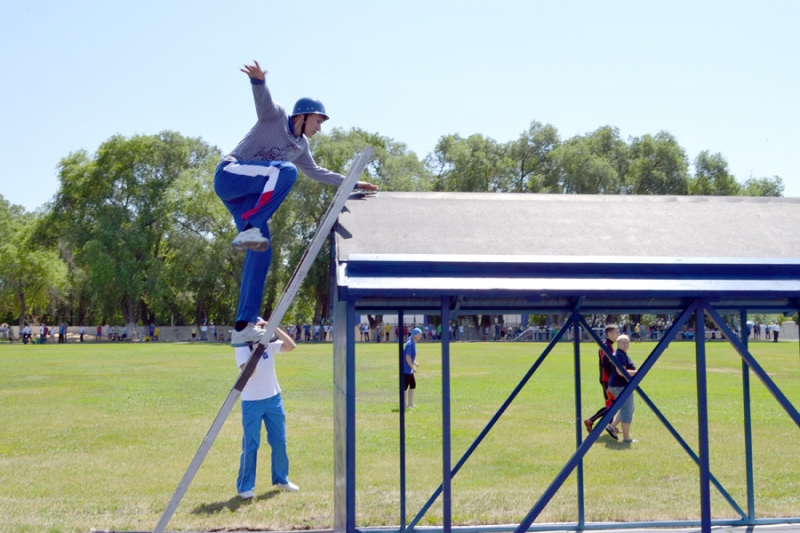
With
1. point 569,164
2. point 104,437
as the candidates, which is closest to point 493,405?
point 104,437

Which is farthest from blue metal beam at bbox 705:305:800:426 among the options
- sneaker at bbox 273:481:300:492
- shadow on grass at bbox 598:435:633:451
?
shadow on grass at bbox 598:435:633:451

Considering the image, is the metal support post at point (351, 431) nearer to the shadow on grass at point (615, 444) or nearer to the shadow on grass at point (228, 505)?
the shadow on grass at point (228, 505)

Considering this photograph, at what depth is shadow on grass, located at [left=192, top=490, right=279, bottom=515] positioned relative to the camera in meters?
8.41

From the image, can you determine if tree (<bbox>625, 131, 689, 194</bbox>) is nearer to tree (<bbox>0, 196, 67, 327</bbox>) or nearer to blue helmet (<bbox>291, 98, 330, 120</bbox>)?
tree (<bbox>0, 196, 67, 327</bbox>)

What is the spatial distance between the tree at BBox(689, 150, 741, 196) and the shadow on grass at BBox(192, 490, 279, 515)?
58.1 m

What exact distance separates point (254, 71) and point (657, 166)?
60989 millimetres

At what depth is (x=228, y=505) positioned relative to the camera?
8680mm

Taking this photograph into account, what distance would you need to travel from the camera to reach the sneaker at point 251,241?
482 centimetres

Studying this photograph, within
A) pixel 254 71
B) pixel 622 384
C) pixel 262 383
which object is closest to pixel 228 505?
pixel 262 383

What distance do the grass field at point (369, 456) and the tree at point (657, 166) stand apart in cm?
3963

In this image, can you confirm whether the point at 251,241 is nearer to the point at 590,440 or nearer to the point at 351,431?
the point at 351,431

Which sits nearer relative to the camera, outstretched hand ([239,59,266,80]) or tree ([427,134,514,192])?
outstretched hand ([239,59,266,80])

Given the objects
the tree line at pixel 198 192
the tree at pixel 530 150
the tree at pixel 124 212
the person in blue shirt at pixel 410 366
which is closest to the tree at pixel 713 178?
the tree line at pixel 198 192

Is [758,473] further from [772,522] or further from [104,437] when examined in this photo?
[104,437]
